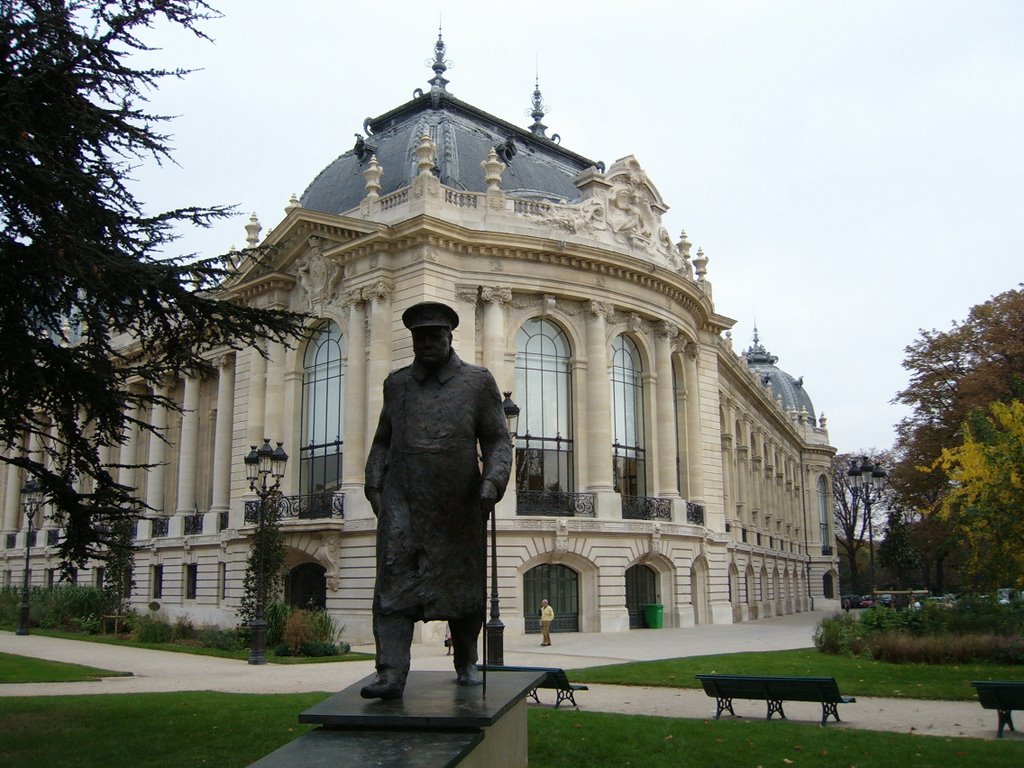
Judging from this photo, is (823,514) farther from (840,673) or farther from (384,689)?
(384,689)

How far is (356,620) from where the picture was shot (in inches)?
1203

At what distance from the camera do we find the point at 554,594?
Answer: 106ft

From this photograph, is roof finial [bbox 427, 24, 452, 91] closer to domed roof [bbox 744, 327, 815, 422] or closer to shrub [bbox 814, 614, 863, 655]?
shrub [bbox 814, 614, 863, 655]

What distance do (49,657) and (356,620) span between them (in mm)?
8841

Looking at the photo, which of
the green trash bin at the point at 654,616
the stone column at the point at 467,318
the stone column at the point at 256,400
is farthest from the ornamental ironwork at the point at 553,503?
the stone column at the point at 256,400

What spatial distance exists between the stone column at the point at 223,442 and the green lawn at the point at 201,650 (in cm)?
636

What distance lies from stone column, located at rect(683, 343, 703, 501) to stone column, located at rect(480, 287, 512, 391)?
9947 millimetres

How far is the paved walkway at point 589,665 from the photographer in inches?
560

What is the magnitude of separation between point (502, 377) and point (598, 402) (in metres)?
3.70

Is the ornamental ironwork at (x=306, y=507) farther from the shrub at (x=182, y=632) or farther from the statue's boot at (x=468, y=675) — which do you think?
the statue's boot at (x=468, y=675)

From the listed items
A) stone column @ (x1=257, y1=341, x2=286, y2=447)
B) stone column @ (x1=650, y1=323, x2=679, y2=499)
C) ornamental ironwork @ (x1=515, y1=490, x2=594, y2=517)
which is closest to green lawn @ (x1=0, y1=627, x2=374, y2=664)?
ornamental ironwork @ (x1=515, y1=490, x2=594, y2=517)

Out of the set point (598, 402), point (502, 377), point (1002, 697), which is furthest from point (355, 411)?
point (1002, 697)

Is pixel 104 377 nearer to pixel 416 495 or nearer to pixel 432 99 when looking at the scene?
pixel 416 495

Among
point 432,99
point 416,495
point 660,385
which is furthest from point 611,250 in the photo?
point 416,495
